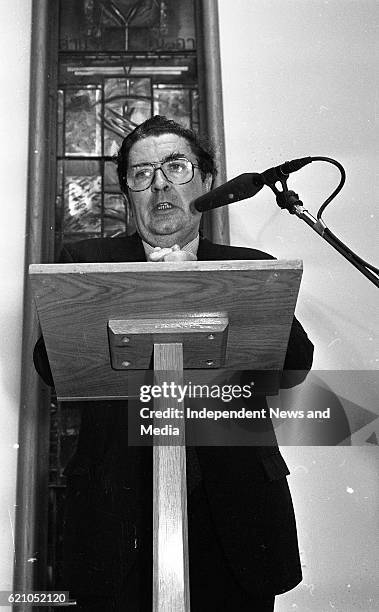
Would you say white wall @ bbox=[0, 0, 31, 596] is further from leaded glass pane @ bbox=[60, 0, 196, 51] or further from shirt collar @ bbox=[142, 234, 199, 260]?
shirt collar @ bbox=[142, 234, 199, 260]

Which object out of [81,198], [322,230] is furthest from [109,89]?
[322,230]

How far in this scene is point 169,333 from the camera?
1.16 m

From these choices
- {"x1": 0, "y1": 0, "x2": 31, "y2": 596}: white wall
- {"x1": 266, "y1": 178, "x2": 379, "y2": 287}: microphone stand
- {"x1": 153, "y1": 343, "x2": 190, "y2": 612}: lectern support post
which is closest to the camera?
{"x1": 153, "y1": 343, "x2": 190, "y2": 612}: lectern support post

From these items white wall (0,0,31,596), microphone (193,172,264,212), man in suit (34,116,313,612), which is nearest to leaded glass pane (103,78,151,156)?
white wall (0,0,31,596)

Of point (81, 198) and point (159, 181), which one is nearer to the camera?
point (159, 181)

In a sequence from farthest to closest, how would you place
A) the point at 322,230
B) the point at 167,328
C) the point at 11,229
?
the point at 11,229 < the point at 322,230 < the point at 167,328

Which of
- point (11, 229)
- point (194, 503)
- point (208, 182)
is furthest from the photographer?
point (11, 229)

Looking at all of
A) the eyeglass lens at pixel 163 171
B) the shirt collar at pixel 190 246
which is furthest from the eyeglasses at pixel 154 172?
the shirt collar at pixel 190 246

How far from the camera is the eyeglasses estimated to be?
71.5 inches

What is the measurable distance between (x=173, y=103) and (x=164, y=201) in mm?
889

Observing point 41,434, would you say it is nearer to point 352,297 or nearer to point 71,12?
point 352,297

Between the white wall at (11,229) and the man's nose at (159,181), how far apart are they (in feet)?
1.96

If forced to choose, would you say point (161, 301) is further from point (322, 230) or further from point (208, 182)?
point (208, 182)

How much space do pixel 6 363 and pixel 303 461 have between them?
2.73 feet
